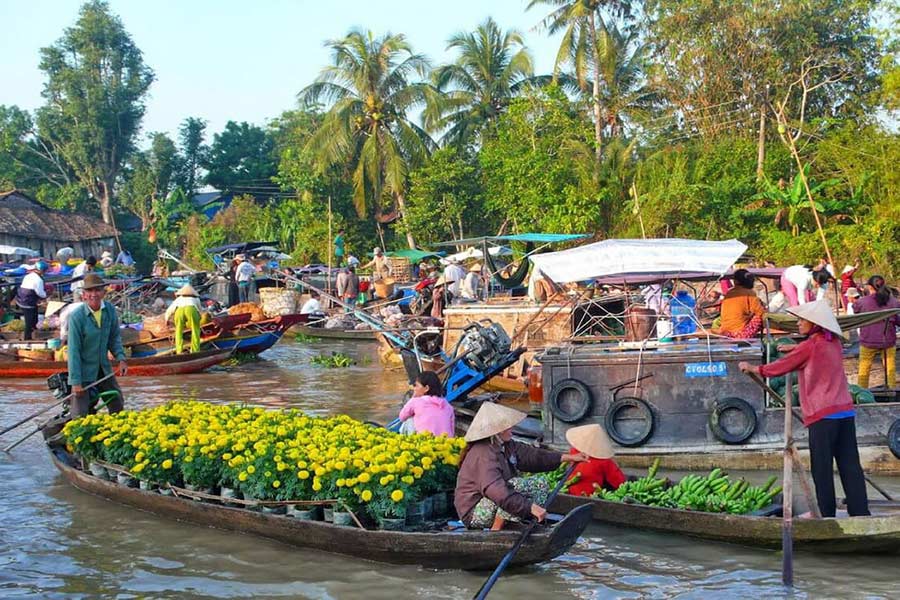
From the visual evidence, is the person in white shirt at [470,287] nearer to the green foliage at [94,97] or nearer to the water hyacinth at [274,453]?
the water hyacinth at [274,453]

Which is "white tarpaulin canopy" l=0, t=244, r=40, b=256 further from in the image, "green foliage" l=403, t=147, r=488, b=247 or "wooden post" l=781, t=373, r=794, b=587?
"wooden post" l=781, t=373, r=794, b=587

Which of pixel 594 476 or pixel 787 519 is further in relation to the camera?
pixel 594 476

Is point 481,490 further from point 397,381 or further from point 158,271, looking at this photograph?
point 158,271

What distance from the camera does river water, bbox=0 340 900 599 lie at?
6.02 metres

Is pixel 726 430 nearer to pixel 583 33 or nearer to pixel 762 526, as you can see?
pixel 762 526

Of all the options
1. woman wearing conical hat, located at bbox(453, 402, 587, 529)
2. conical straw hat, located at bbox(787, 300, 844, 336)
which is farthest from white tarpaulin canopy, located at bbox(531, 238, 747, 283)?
woman wearing conical hat, located at bbox(453, 402, 587, 529)

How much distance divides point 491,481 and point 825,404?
2.25m

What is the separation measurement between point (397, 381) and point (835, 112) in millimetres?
17101

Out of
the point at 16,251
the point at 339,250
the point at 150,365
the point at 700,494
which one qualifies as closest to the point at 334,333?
the point at 150,365

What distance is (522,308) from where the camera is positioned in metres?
13.7

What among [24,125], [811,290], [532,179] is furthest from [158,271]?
[811,290]

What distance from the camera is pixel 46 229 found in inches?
1359

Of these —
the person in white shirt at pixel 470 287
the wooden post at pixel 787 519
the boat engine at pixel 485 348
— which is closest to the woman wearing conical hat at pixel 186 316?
the person in white shirt at pixel 470 287

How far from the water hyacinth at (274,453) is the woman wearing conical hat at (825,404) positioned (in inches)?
88.8
